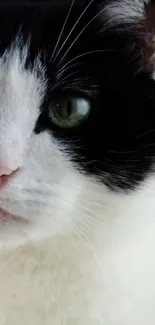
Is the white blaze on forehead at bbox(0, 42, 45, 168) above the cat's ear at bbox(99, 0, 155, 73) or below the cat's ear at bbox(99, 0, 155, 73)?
below

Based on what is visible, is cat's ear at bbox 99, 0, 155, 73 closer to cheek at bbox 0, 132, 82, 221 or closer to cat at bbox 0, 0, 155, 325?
cat at bbox 0, 0, 155, 325

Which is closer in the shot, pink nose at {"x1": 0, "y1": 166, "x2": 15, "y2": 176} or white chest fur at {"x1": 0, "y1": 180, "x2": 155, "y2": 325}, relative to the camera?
pink nose at {"x1": 0, "y1": 166, "x2": 15, "y2": 176}

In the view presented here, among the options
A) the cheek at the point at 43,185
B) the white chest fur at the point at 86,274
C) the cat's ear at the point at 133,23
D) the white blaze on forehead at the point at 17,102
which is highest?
the cat's ear at the point at 133,23

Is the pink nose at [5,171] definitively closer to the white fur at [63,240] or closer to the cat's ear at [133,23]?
the white fur at [63,240]

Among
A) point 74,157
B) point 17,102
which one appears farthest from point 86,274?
point 17,102

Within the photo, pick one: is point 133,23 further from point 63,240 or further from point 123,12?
point 63,240

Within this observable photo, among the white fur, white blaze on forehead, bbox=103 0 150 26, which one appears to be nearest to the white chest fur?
the white fur

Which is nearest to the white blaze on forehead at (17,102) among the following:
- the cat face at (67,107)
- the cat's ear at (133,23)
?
the cat face at (67,107)

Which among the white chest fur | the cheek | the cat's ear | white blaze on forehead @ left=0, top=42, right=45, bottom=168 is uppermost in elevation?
the cat's ear
